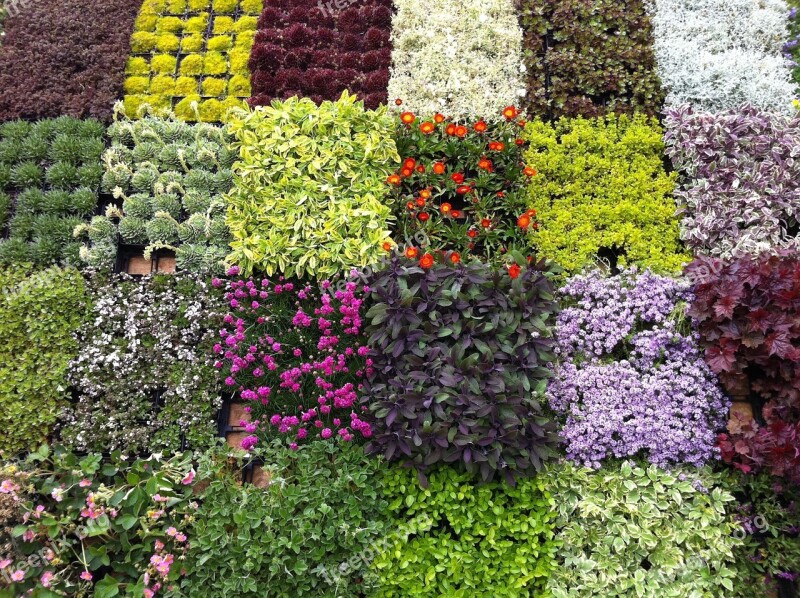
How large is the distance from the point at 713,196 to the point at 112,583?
4812 millimetres

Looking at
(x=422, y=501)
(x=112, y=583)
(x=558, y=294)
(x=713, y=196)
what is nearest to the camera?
(x=112, y=583)

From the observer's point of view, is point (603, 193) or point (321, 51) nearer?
point (603, 193)

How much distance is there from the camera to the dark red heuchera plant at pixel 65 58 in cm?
534

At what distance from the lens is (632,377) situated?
3.85m

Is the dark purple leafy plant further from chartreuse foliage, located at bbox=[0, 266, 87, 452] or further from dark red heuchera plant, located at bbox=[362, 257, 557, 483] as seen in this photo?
chartreuse foliage, located at bbox=[0, 266, 87, 452]

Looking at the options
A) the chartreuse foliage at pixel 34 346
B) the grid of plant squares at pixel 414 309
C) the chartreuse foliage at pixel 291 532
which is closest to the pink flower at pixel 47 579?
the grid of plant squares at pixel 414 309

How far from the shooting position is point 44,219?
4.68 m

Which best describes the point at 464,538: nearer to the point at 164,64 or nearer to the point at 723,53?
the point at 723,53

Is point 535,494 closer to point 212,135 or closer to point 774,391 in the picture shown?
point 774,391

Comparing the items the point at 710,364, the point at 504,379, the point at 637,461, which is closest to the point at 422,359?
the point at 504,379

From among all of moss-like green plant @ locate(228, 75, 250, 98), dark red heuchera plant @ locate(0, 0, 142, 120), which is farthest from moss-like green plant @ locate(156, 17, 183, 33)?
moss-like green plant @ locate(228, 75, 250, 98)

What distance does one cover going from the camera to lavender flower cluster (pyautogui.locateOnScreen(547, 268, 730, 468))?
3.67m

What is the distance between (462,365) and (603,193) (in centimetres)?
212

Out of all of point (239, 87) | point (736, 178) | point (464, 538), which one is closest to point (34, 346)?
point (239, 87)
